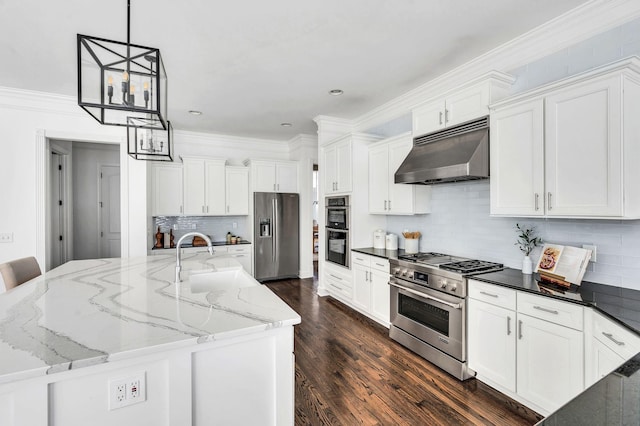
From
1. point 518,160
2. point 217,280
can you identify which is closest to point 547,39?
point 518,160

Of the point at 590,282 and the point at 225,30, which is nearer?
the point at 590,282

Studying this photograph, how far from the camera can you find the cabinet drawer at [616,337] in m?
1.47

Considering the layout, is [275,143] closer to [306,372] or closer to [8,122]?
[8,122]

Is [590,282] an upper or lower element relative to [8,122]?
lower

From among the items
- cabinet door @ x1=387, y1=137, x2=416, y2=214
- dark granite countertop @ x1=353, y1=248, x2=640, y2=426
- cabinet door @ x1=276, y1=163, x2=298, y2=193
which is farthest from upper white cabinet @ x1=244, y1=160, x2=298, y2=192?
dark granite countertop @ x1=353, y1=248, x2=640, y2=426

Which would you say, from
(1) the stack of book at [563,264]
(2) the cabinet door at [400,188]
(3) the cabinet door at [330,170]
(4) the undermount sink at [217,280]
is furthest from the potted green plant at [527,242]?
(3) the cabinet door at [330,170]

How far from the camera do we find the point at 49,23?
2354mm

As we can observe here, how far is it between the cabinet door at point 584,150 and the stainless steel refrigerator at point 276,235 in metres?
4.40

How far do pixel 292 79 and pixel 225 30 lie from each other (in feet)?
3.40

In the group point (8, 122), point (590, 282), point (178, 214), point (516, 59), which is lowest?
point (590, 282)

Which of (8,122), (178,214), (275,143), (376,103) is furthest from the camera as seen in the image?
(275,143)

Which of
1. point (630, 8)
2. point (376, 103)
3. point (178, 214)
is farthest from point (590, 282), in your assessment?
point (178, 214)

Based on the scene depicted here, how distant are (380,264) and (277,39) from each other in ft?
8.41

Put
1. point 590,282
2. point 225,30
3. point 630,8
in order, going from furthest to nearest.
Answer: point 225,30, point 590,282, point 630,8
